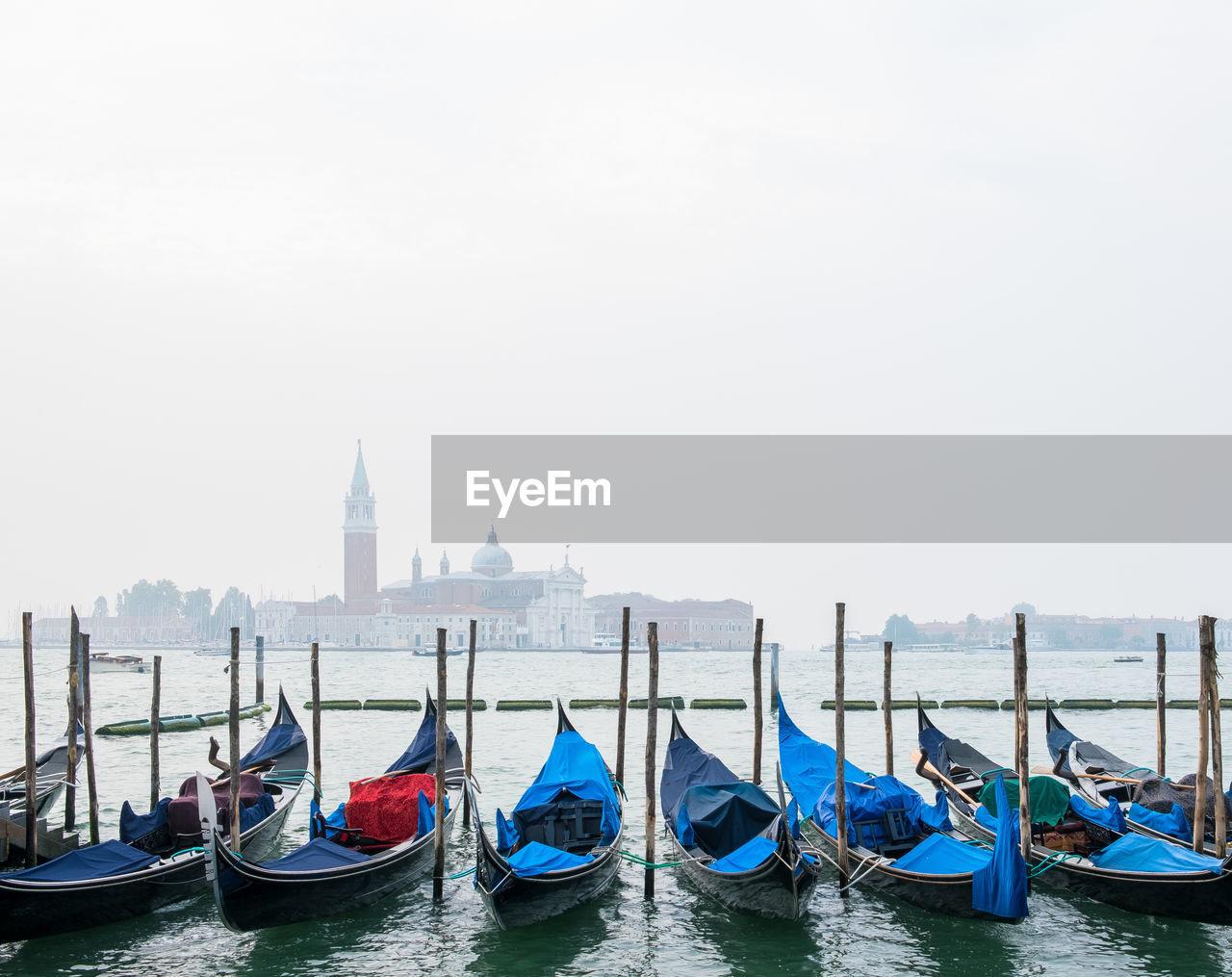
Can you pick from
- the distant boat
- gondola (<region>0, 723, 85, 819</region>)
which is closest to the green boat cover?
gondola (<region>0, 723, 85, 819</region>)

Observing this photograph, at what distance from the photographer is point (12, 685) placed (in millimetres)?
35219

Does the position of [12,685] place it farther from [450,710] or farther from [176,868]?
[176,868]

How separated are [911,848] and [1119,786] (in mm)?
2935

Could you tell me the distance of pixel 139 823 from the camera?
7480mm

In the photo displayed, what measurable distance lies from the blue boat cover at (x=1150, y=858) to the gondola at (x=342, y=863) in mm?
4301

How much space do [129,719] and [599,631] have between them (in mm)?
71608

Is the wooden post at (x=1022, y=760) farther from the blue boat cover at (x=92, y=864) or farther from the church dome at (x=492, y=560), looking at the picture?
the church dome at (x=492, y=560)

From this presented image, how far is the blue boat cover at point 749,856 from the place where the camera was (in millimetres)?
6703

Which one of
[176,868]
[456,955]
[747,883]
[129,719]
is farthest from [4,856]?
[129,719]

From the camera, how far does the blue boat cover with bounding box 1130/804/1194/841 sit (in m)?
7.58

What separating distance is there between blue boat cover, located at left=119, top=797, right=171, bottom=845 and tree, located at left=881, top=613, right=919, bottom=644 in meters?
104

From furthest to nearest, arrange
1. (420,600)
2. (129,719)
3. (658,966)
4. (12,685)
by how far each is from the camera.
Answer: (420,600) → (12,685) → (129,719) → (658,966)

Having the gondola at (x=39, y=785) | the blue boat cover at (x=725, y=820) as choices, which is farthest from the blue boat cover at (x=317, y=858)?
the gondola at (x=39, y=785)

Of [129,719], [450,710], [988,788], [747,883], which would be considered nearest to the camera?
[747,883]
